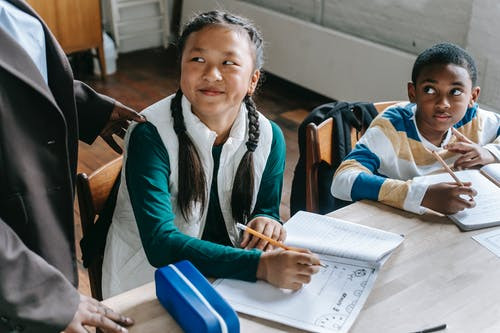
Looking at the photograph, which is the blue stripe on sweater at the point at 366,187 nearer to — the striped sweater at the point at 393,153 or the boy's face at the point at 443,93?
the striped sweater at the point at 393,153

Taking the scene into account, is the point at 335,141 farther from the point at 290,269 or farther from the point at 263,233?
the point at 290,269

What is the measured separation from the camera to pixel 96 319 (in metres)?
1.03

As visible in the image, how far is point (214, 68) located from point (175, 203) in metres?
0.33

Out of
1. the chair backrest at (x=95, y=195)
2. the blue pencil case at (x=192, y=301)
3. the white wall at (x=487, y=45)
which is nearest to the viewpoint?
the blue pencil case at (x=192, y=301)

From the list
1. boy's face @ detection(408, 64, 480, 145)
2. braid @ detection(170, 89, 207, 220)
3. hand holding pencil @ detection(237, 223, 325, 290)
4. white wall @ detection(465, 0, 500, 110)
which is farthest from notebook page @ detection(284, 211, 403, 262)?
white wall @ detection(465, 0, 500, 110)

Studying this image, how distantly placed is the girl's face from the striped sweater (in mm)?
367

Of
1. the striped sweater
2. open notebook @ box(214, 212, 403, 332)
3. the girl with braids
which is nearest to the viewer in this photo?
open notebook @ box(214, 212, 403, 332)

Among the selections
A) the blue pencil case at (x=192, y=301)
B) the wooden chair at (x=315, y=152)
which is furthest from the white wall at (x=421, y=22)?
the blue pencil case at (x=192, y=301)

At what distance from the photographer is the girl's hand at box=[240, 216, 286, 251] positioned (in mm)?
1279

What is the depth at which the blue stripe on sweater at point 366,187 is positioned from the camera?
1479 mm

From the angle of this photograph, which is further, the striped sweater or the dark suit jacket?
the striped sweater

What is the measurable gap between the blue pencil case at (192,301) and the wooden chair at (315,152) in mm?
705

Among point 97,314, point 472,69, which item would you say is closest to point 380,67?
point 472,69

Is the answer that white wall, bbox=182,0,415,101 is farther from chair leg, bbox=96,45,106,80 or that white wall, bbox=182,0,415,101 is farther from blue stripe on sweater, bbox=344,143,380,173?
blue stripe on sweater, bbox=344,143,380,173
